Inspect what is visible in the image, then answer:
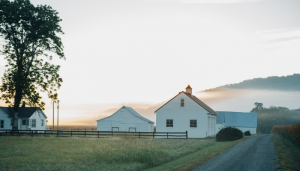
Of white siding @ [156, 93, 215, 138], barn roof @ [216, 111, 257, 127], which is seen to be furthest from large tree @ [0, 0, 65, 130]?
barn roof @ [216, 111, 257, 127]

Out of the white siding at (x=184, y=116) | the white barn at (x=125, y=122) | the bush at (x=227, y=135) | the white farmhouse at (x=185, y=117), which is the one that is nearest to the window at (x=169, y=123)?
the white farmhouse at (x=185, y=117)

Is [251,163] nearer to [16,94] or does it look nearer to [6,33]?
[16,94]

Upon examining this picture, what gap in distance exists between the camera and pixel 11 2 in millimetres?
35719

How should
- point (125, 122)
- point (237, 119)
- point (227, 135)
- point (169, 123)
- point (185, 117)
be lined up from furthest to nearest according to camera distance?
1. point (237, 119)
2. point (125, 122)
3. point (169, 123)
4. point (185, 117)
5. point (227, 135)

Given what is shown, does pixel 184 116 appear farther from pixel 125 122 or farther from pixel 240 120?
pixel 240 120

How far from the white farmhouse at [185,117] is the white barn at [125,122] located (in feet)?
63.3

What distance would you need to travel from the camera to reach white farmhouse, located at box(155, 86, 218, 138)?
42219mm

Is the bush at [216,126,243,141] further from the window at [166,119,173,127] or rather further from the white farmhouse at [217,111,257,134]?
the white farmhouse at [217,111,257,134]

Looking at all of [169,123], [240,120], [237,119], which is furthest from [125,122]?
[240,120]

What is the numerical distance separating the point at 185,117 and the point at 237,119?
4394 centimetres

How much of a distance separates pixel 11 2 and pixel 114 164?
28756 mm

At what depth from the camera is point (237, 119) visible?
81625 mm

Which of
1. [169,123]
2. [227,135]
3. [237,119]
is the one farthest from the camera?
[237,119]

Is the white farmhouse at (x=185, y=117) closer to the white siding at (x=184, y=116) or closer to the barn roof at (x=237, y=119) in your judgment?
the white siding at (x=184, y=116)
